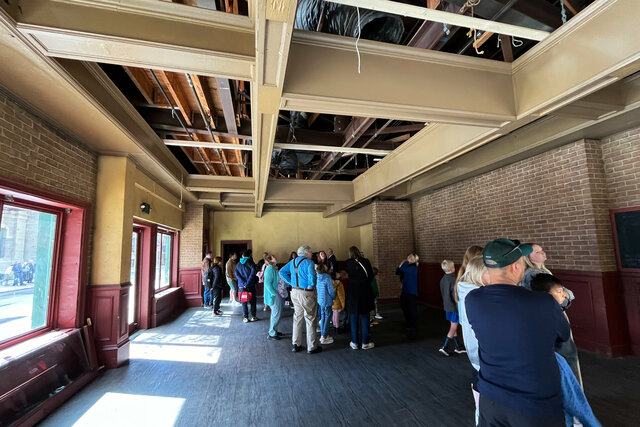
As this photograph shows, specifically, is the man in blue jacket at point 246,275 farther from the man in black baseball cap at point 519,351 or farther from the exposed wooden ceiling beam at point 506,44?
the exposed wooden ceiling beam at point 506,44

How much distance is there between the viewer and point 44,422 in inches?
Answer: 109

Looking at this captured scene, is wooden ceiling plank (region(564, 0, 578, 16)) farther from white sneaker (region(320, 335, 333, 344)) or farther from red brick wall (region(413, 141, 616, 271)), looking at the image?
white sneaker (region(320, 335, 333, 344))

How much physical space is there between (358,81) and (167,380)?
13.7ft

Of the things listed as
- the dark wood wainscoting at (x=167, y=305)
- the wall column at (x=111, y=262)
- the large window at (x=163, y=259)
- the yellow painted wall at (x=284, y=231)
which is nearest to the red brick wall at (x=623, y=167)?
the wall column at (x=111, y=262)

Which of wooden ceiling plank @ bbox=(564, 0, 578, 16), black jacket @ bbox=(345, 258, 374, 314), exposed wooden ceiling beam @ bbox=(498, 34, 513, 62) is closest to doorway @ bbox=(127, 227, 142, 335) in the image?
black jacket @ bbox=(345, 258, 374, 314)

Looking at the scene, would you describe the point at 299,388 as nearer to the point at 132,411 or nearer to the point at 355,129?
the point at 132,411

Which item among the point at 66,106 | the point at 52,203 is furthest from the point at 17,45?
the point at 52,203

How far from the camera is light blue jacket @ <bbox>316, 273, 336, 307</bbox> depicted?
467 centimetres

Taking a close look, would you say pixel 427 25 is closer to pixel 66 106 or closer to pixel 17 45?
pixel 17 45

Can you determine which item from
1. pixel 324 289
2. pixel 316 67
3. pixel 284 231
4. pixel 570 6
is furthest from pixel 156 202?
pixel 570 6

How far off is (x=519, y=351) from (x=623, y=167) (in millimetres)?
4221

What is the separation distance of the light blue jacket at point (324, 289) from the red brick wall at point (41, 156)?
358 cm

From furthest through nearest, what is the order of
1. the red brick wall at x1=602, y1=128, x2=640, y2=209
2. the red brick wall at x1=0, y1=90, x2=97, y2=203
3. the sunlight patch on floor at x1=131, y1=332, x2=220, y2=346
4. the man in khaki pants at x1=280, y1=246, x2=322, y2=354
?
the sunlight patch on floor at x1=131, y1=332, x2=220, y2=346, the man in khaki pants at x1=280, y1=246, x2=322, y2=354, the red brick wall at x1=602, y1=128, x2=640, y2=209, the red brick wall at x1=0, y1=90, x2=97, y2=203

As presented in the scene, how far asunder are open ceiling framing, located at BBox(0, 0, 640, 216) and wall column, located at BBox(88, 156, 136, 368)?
1.32 feet
